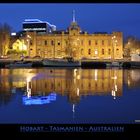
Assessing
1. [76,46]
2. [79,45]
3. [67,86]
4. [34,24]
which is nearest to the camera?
[67,86]

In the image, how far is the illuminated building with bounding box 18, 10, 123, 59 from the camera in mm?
18359

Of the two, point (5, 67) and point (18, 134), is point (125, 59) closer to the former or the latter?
point (5, 67)

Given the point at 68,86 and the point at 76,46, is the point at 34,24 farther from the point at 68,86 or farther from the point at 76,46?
the point at 76,46

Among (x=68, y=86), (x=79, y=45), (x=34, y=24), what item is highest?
(x=79, y=45)

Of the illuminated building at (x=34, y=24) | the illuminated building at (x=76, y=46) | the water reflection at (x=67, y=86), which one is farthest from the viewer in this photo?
the illuminated building at (x=76, y=46)

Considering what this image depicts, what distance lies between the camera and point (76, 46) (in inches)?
1143

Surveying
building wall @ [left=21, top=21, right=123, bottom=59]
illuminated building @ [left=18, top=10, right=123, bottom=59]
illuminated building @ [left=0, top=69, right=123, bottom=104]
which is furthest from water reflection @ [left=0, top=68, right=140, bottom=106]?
building wall @ [left=21, top=21, right=123, bottom=59]

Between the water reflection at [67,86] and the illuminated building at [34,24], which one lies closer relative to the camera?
the illuminated building at [34,24]

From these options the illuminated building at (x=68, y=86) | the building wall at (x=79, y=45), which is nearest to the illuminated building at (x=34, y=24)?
the illuminated building at (x=68, y=86)

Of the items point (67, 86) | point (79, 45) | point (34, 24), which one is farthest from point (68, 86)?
point (79, 45)

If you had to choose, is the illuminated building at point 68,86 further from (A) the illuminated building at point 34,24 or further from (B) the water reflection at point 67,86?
(A) the illuminated building at point 34,24

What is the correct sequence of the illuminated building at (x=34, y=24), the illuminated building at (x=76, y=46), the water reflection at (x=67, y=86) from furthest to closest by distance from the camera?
1. the illuminated building at (x=76, y=46)
2. the water reflection at (x=67, y=86)
3. the illuminated building at (x=34, y=24)

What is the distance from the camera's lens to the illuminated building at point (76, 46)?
1836 cm

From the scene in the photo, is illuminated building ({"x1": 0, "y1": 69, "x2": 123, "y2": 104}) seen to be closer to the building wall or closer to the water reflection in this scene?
the water reflection
